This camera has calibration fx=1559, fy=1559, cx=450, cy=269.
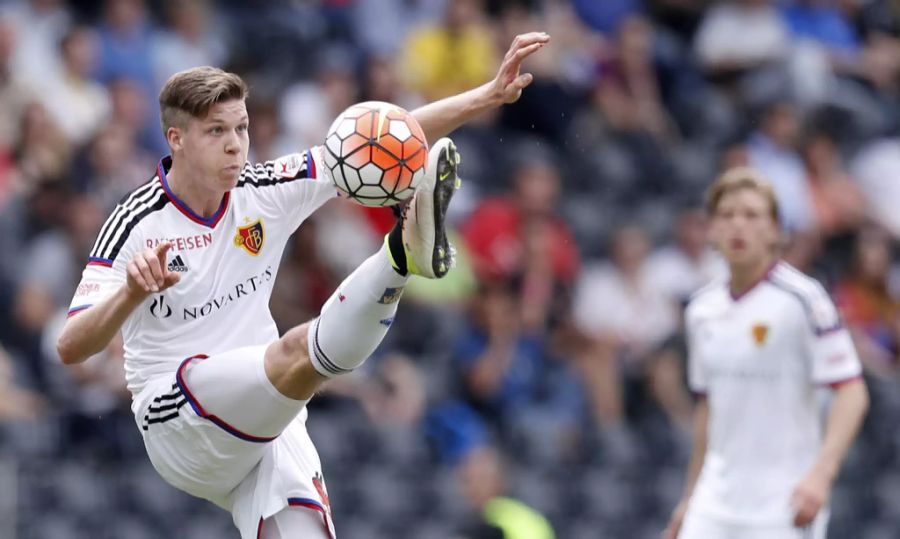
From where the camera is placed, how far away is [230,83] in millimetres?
6137

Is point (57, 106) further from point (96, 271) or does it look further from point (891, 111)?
point (891, 111)

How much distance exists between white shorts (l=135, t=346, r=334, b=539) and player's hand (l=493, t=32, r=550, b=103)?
1.43m

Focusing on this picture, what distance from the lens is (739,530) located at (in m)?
7.45

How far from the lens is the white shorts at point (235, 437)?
243 inches

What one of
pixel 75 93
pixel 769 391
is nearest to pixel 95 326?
pixel 769 391

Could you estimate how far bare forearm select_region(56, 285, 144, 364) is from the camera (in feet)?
18.4

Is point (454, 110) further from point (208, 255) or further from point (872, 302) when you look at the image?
point (872, 302)

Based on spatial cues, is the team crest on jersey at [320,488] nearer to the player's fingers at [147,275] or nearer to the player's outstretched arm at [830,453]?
the player's fingers at [147,275]

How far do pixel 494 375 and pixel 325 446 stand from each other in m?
1.48

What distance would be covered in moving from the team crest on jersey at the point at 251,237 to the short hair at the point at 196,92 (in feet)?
1.71

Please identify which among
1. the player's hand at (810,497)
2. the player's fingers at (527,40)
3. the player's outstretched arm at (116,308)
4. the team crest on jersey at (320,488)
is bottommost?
the player's hand at (810,497)

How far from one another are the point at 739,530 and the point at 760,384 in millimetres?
710

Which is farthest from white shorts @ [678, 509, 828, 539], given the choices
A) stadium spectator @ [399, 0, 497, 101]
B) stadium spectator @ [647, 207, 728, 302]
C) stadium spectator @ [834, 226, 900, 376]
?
stadium spectator @ [399, 0, 497, 101]

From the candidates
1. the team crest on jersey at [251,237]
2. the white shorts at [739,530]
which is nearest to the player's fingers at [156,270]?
the team crest on jersey at [251,237]
